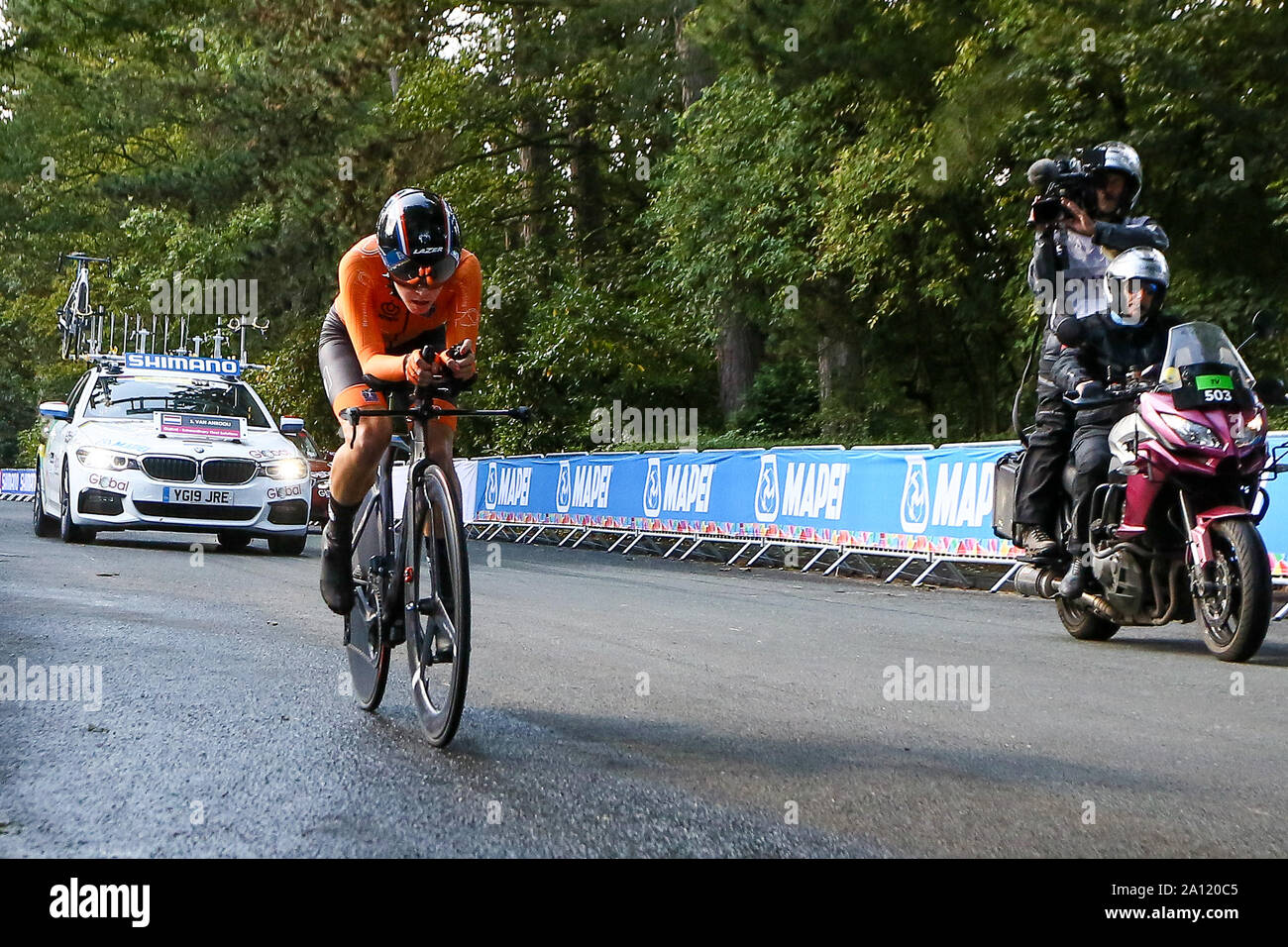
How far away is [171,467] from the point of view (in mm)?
15820

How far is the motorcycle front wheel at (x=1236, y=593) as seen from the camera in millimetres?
7527

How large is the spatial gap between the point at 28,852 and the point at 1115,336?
643 centimetres

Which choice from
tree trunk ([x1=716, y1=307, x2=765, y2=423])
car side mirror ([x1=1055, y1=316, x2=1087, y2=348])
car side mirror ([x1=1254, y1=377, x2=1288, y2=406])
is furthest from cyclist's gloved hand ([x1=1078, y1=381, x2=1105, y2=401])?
tree trunk ([x1=716, y1=307, x2=765, y2=423])

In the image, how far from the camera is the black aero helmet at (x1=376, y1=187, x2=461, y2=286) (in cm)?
546

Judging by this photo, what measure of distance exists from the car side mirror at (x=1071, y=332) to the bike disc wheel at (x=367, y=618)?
399cm

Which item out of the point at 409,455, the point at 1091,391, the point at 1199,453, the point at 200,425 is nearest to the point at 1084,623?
the point at 1091,391

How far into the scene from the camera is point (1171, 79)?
670 inches

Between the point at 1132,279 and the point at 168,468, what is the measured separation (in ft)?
33.6
